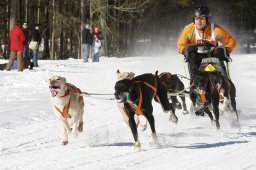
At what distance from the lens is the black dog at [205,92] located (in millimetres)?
8688

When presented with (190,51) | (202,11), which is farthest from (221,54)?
(202,11)

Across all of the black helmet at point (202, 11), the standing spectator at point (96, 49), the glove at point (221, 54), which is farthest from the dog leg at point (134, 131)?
the standing spectator at point (96, 49)

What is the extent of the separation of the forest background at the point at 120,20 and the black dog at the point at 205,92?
50.4 ft

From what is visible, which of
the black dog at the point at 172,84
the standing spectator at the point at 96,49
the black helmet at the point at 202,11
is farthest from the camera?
the standing spectator at the point at 96,49

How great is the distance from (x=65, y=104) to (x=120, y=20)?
35862 millimetres

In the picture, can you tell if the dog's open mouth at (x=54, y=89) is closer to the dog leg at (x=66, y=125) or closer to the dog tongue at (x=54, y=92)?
the dog tongue at (x=54, y=92)

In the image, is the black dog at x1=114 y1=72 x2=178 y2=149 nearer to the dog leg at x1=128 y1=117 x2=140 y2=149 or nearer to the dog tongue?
the dog leg at x1=128 y1=117 x2=140 y2=149

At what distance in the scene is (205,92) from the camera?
8.73m

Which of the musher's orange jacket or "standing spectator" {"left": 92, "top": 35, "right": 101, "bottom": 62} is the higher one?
the musher's orange jacket

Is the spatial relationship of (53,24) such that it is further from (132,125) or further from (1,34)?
(132,125)

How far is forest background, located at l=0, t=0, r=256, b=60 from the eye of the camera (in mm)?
36188

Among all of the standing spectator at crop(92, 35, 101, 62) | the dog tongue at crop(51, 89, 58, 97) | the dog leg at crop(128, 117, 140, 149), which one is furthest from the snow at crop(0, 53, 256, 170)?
the standing spectator at crop(92, 35, 101, 62)

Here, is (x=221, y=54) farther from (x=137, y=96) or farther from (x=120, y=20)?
(x=120, y=20)

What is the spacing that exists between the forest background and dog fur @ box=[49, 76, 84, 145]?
15.5 m
